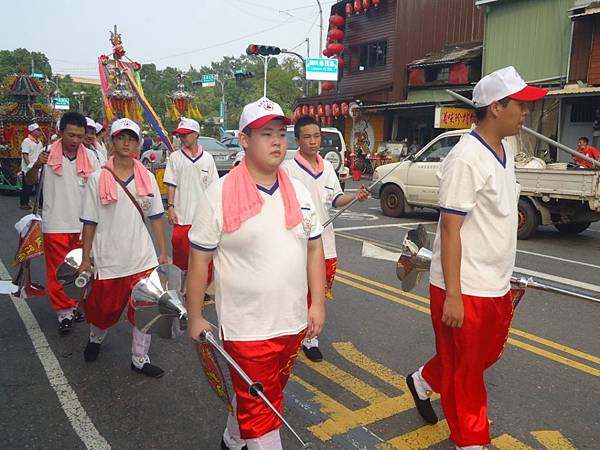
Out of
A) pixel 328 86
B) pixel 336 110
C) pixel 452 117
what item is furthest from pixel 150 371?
pixel 328 86

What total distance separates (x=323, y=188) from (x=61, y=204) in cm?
224

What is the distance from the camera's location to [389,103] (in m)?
24.0

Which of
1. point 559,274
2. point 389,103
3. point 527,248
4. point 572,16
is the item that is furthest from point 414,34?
point 559,274

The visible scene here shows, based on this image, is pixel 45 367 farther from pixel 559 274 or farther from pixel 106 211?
pixel 559 274

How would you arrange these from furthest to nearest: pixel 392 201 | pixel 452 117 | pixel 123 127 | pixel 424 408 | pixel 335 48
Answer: pixel 335 48
pixel 452 117
pixel 392 201
pixel 123 127
pixel 424 408

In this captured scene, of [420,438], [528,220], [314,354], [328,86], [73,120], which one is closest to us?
[420,438]

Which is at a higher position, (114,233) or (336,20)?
(336,20)

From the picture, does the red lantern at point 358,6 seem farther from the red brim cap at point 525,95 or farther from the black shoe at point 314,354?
the red brim cap at point 525,95

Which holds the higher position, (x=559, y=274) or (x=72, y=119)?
(x=72, y=119)

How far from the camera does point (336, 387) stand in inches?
142

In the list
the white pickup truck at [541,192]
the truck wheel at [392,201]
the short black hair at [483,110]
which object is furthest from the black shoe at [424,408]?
the truck wheel at [392,201]

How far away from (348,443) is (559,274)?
194 inches

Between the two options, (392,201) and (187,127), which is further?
(392,201)

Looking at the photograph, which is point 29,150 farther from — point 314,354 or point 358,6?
point 358,6
